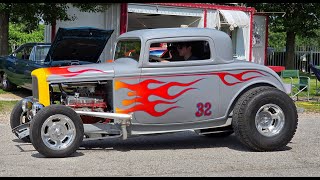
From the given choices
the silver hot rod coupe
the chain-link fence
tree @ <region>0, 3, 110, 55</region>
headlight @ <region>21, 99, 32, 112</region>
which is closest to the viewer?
the silver hot rod coupe

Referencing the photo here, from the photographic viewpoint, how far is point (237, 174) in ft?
21.8

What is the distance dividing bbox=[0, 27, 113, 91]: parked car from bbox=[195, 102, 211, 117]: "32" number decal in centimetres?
420

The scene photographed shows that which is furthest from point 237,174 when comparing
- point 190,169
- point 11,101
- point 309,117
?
point 11,101

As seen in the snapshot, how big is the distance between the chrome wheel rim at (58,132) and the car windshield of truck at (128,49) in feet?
4.74

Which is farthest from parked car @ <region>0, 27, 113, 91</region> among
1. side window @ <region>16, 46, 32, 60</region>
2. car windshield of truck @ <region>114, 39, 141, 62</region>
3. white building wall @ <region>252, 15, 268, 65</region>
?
white building wall @ <region>252, 15, 268, 65</region>

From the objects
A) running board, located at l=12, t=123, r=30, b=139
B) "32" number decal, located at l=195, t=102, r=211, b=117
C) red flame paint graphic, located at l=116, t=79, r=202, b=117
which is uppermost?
red flame paint graphic, located at l=116, t=79, r=202, b=117

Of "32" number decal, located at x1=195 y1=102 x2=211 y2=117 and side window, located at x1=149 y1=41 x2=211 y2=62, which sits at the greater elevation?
side window, located at x1=149 y1=41 x2=211 y2=62

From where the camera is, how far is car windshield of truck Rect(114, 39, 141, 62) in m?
8.19

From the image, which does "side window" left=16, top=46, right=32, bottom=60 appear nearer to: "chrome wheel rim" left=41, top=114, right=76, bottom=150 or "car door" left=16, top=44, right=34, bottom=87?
"car door" left=16, top=44, right=34, bottom=87

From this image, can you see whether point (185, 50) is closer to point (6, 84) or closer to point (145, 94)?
point (145, 94)

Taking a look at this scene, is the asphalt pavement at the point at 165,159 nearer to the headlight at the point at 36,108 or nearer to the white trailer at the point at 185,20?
the headlight at the point at 36,108

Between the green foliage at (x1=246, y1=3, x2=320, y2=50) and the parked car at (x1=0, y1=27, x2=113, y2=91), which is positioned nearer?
the parked car at (x1=0, y1=27, x2=113, y2=91)

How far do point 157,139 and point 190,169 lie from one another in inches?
96.8

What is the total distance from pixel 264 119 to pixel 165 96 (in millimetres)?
1637
